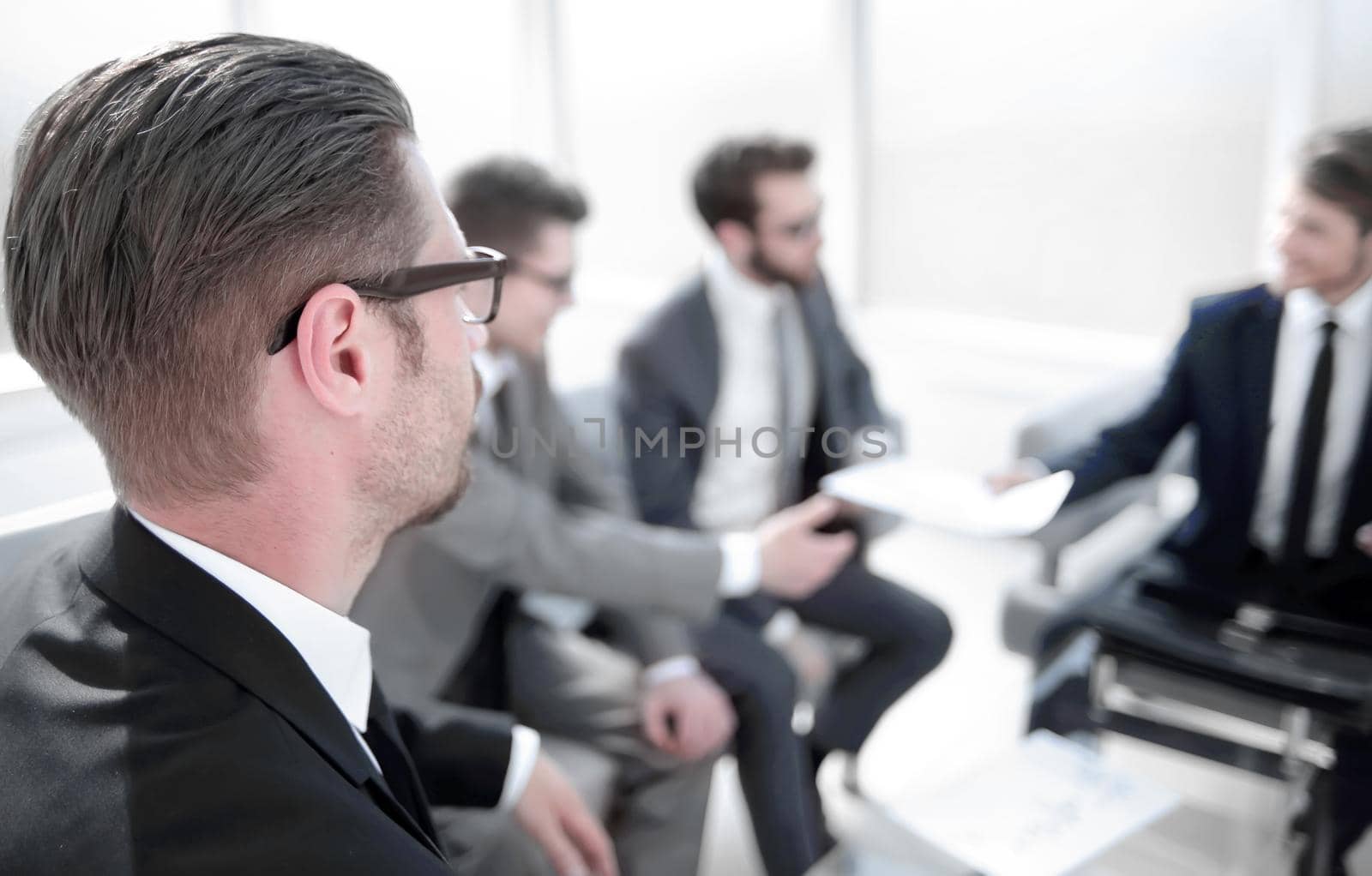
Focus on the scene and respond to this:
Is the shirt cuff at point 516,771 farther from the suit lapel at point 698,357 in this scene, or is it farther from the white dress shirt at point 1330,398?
the white dress shirt at point 1330,398

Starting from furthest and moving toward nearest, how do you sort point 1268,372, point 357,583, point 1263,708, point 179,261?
point 1268,372 → point 1263,708 → point 357,583 → point 179,261

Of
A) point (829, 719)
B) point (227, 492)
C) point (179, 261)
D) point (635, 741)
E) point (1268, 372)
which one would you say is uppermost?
point (179, 261)

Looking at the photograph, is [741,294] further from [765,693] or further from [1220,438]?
[1220,438]

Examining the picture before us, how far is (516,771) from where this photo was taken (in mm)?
1109

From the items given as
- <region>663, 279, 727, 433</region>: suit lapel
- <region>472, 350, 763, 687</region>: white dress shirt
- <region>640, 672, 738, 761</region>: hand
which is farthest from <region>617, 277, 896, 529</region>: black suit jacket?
<region>640, 672, 738, 761</region>: hand

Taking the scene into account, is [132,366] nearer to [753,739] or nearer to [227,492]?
[227,492]

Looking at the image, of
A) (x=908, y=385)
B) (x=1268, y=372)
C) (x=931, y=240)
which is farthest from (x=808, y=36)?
(x=1268, y=372)

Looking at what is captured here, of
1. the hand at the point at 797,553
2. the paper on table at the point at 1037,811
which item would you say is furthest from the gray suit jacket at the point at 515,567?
the paper on table at the point at 1037,811

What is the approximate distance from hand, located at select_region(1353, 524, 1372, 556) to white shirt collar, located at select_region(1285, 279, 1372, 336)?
0.99ft

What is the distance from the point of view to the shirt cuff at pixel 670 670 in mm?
1524

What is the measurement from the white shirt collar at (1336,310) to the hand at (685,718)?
1102 mm

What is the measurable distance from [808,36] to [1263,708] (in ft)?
8.66

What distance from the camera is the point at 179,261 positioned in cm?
62

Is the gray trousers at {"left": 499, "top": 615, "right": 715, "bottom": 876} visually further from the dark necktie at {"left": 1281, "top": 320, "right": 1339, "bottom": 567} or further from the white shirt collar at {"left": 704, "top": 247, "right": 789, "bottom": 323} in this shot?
the dark necktie at {"left": 1281, "top": 320, "right": 1339, "bottom": 567}
